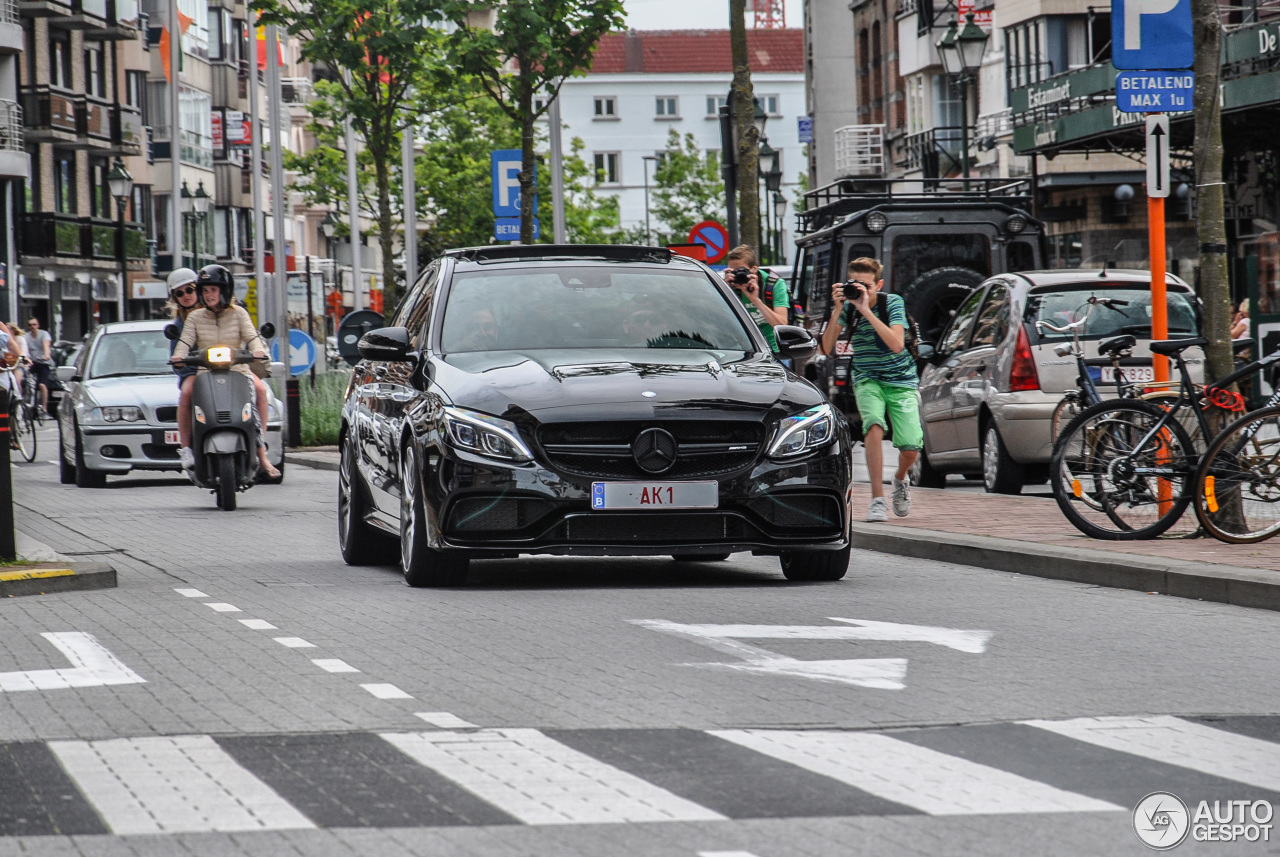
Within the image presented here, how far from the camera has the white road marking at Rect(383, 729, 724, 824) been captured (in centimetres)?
543

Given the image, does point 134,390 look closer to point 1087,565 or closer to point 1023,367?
point 1023,367

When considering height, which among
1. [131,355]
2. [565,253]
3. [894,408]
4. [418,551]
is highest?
[565,253]

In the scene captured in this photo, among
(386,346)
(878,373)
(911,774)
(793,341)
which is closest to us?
(911,774)

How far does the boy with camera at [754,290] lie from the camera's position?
16.2m

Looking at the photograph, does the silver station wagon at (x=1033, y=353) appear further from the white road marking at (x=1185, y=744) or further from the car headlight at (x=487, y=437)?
the white road marking at (x=1185, y=744)

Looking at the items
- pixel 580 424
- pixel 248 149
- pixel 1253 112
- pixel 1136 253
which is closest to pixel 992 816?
pixel 580 424

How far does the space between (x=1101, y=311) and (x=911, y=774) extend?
36.7ft

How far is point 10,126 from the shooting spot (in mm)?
61250

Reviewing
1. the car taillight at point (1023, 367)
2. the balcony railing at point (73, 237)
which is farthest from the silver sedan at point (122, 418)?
the balcony railing at point (73, 237)

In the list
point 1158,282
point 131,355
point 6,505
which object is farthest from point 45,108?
point 6,505

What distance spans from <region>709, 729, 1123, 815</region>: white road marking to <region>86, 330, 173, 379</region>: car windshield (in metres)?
16.6

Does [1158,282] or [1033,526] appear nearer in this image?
[1158,282]

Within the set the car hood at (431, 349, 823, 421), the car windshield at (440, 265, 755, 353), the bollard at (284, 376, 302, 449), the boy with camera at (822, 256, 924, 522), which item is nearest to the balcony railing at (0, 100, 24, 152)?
the bollard at (284, 376, 302, 449)

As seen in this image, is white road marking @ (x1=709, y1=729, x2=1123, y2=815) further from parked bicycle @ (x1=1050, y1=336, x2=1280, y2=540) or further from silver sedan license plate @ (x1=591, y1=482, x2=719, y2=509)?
parked bicycle @ (x1=1050, y1=336, x2=1280, y2=540)
